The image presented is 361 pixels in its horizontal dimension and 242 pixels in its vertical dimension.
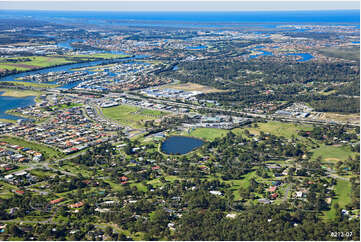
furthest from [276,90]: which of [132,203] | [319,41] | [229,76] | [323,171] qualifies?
[319,41]

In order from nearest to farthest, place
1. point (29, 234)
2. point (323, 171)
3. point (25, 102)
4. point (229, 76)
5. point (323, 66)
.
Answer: point (29, 234)
point (323, 171)
point (25, 102)
point (229, 76)
point (323, 66)

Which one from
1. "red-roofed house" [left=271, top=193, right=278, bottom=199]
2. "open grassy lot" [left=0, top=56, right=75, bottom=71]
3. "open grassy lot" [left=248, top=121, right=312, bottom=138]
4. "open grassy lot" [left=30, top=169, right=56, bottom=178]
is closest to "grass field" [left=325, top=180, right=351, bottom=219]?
"red-roofed house" [left=271, top=193, right=278, bottom=199]

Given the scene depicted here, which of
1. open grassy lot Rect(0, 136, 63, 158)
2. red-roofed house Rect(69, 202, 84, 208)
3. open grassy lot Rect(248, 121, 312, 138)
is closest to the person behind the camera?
red-roofed house Rect(69, 202, 84, 208)

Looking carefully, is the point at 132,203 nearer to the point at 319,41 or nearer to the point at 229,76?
the point at 229,76

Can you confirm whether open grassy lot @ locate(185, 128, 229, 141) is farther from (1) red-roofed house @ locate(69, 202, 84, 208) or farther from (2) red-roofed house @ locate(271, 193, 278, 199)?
(1) red-roofed house @ locate(69, 202, 84, 208)

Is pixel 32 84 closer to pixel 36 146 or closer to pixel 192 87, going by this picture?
pixel 192 87

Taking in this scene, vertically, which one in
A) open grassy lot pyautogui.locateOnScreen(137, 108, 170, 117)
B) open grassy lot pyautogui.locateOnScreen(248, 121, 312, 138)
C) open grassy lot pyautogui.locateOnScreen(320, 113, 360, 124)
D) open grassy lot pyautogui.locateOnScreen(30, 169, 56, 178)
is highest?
open grassy lot pyautogui.locateOnScreen(320, 113, 360, 124)

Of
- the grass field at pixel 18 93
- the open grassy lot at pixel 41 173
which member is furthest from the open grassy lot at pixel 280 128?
the grass field at pixel 18 93

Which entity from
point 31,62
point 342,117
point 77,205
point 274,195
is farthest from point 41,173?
point 31,62
